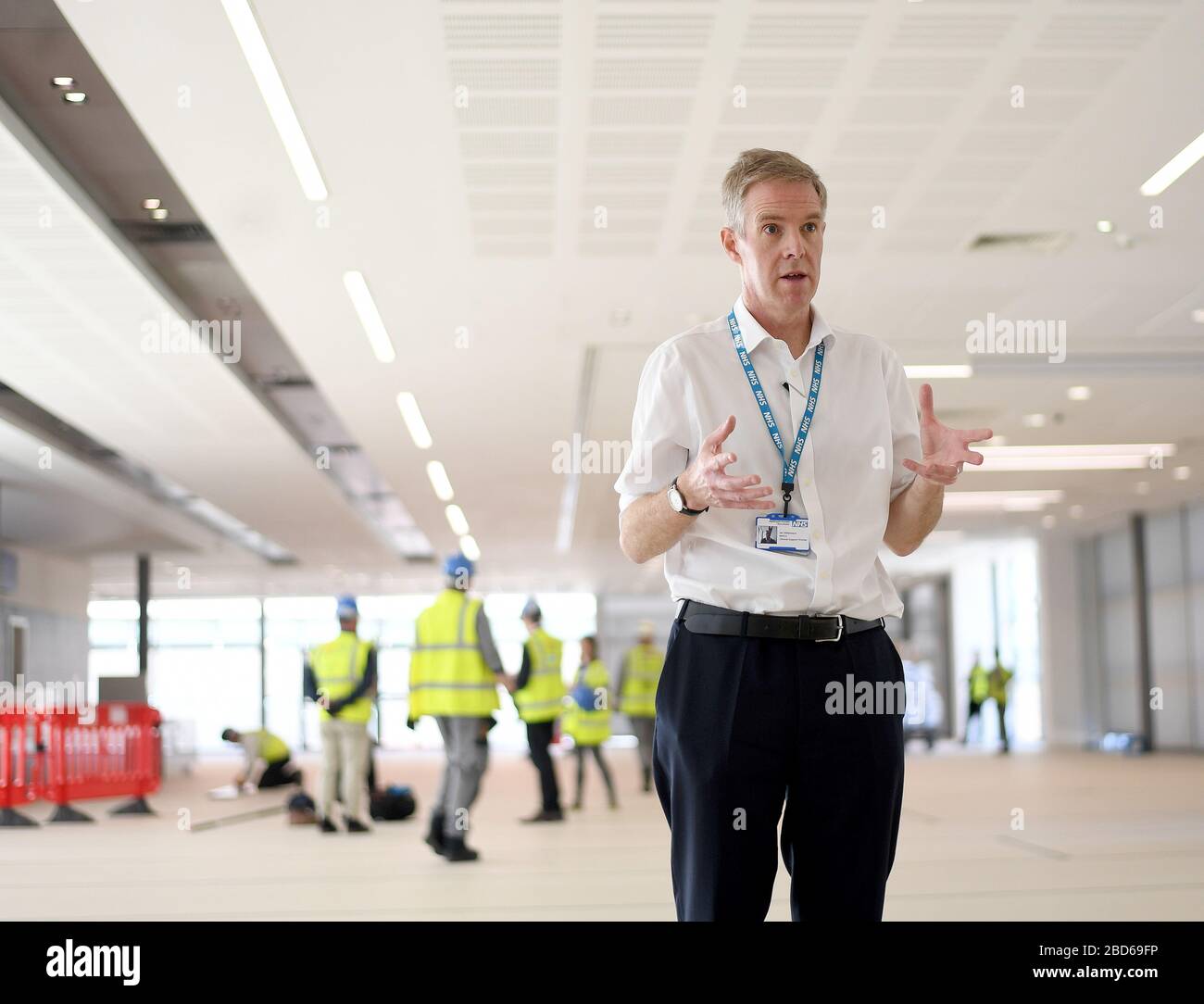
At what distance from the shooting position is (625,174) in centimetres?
745

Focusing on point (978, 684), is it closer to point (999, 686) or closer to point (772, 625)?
point (999, 686)

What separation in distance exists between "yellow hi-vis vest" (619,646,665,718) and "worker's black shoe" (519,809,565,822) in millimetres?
2448

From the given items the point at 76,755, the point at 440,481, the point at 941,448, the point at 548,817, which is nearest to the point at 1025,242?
the point at 548,817

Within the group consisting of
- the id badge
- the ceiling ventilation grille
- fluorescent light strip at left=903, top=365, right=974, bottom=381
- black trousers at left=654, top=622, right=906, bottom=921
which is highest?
the ceiling ventilation grille

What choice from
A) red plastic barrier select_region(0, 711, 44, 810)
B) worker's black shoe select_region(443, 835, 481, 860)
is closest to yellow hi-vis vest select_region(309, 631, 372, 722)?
worker's black shoe select_region(443, 835, 481, 860)

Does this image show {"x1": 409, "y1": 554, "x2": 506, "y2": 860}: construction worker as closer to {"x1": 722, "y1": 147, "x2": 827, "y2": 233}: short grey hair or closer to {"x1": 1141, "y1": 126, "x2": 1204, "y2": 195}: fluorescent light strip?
{"x1": 1141, "y1": 126, "x2": 1204, "y2": 195}: fluorescent light strip

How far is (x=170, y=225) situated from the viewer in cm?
905

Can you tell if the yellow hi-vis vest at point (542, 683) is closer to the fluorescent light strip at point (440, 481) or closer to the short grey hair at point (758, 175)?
the fluorescent light strip at point (440, 481)

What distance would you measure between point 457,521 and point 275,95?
15.1 m

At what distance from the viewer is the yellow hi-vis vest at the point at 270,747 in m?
14.7

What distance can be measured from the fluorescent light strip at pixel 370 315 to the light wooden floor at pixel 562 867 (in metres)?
4.18

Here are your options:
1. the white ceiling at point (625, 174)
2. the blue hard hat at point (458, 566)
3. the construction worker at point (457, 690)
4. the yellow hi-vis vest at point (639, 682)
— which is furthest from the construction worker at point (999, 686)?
the blue hard hat at point (458, 566)

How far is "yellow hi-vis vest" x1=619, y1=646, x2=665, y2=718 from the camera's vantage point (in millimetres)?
12977
